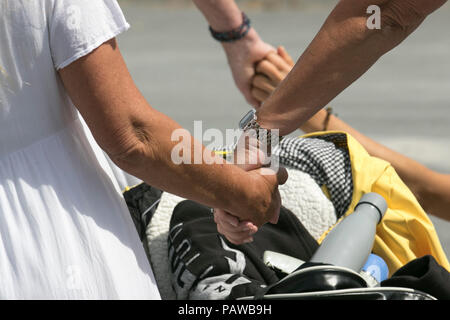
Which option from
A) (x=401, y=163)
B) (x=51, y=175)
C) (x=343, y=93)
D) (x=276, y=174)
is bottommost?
(x=343, y=93)

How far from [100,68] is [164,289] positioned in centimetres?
84

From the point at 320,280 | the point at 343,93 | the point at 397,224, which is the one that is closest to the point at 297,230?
the point at 397,224

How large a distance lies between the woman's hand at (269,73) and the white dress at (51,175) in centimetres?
148

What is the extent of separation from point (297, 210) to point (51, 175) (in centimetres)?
100

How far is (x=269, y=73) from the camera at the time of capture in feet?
10.4

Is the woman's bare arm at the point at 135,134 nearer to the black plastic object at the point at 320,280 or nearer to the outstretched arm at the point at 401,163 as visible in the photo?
the black plastic object at the point at 320,280

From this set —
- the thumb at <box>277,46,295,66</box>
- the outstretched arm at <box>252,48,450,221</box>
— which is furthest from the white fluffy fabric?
the thumb at <box>277,46,295,66</box>

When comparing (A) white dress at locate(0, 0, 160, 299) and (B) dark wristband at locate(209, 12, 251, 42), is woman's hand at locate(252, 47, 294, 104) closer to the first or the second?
(B) dark wristband at locate(209, 12, 251, 42)

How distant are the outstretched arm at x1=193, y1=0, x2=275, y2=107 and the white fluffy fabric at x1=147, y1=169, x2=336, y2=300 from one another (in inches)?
31.8

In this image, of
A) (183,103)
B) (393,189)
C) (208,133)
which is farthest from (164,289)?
(183,103)

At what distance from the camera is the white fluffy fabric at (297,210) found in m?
2.32

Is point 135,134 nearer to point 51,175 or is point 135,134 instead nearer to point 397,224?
point 51,175

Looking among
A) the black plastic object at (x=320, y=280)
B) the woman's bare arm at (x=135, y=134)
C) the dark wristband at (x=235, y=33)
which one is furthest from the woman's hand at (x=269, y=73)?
the black plastic object at (x=320, y=280)
